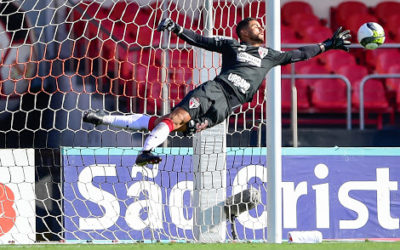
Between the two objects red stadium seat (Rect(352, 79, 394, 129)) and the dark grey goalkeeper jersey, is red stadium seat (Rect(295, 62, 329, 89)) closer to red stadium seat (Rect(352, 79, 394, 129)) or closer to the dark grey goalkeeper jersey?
red stadium seat (Rect(352, 79, 394, 129))

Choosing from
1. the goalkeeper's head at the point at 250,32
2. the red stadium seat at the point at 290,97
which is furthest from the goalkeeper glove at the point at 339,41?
the red stadium seat at the point at 290,97

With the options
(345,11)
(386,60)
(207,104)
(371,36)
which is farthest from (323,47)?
(345,11)

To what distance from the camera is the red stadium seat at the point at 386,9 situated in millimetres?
12711

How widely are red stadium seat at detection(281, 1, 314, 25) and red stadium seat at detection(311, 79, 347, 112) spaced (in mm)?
1165

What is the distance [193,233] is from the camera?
8172 mm

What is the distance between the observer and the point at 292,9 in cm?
1268

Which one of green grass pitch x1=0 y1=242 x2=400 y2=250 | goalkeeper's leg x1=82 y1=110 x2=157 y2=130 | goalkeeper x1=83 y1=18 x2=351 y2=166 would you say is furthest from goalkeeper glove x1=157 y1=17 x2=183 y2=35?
green grass pitch x1=0 y1=242 x2=400 y2=250

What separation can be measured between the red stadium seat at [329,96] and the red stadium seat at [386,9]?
152 cm

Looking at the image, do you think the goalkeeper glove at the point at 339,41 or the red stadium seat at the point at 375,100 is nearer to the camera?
the goalkeeper glove at the point at 339,41

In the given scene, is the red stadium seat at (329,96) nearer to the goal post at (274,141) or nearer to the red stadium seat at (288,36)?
the red stadium seat at (288,36)

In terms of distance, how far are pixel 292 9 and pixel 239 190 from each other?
4448mm

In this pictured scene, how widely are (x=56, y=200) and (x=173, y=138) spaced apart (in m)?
1.23

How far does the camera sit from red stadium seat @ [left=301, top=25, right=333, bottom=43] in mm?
12070

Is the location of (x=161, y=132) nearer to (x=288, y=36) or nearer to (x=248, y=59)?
(x=248, y=59)
